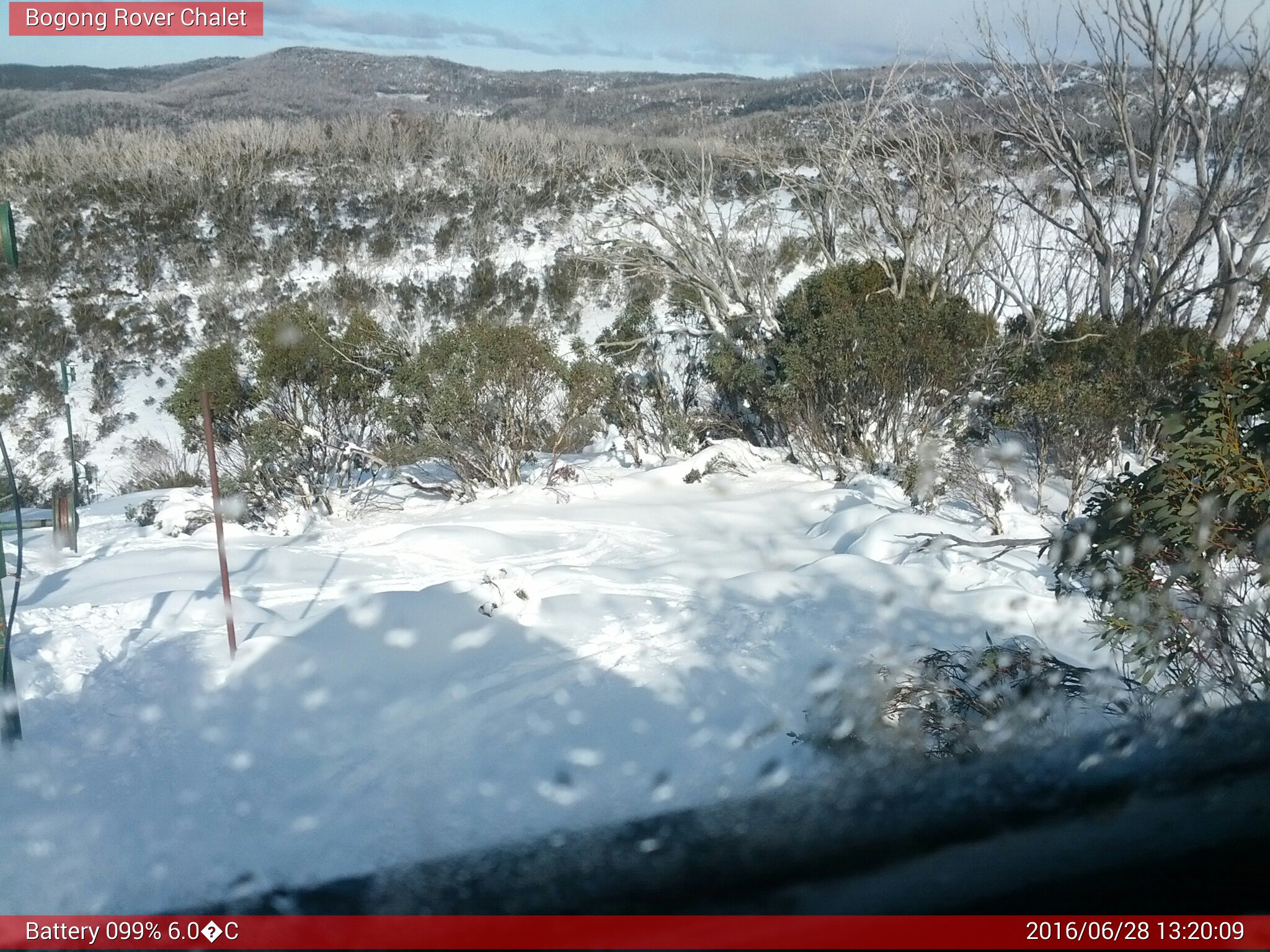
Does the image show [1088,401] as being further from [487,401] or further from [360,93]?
[360,93]

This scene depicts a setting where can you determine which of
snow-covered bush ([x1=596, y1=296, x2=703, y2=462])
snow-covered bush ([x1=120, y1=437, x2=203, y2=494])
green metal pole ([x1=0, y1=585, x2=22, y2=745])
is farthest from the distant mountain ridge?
green metal pole ([x1=0, y1=585, x2=22, y2=745])

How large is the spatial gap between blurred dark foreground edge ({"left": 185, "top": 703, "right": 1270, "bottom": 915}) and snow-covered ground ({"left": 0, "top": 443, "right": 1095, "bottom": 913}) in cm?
28

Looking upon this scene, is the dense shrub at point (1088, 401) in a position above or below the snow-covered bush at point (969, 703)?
above

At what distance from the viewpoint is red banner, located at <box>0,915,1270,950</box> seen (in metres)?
1.40

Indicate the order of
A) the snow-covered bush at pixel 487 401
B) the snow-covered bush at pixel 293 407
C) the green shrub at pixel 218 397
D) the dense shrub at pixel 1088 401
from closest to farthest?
the dense shrub at pixel 1088 401 → the snow-covered bush at pixel 487 401 → the snow-covered bush at pixel 293 407 → the green shrub at pixel 218 397

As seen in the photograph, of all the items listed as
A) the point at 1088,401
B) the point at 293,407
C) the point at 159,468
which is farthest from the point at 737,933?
the point at 159,468

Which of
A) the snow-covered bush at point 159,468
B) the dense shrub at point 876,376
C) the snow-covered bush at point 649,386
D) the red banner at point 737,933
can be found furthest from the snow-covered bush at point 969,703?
the snow-covered bush at point 159,468

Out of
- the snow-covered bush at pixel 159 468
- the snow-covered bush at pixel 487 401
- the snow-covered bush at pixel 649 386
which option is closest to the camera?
the snow-covered bush at pixel 487 401

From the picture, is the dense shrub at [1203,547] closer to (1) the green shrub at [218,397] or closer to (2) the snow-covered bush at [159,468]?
(1) the green shrub at [218,397]

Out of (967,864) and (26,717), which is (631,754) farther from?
(26,717)

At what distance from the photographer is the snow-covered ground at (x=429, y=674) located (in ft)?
8.43

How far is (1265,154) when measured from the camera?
1419 cm

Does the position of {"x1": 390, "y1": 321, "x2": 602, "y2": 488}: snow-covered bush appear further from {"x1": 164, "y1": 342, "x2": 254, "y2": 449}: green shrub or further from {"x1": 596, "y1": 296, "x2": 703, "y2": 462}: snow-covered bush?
{"x1": 164, "y1": 342, "x2": 254, "y2": 449}: green shrub

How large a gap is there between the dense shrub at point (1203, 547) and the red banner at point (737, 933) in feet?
5.73
